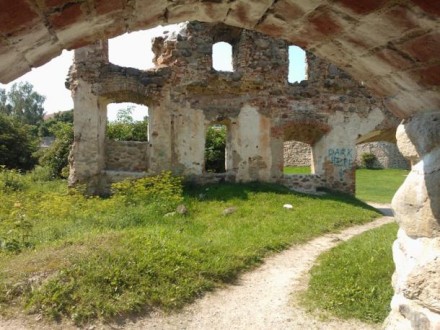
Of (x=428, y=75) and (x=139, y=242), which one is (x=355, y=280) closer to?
(x=139, y=242)

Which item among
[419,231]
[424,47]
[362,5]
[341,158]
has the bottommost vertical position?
[419,231]

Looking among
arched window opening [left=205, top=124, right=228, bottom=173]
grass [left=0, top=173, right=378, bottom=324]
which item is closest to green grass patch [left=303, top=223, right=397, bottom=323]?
grass [left=0, top=173, right=378, bottom=324]

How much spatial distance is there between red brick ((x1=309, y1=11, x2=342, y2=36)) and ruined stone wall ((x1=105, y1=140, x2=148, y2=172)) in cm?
1127

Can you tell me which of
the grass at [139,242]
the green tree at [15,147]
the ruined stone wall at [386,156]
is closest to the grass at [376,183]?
the ruined stone wall at [386,156]

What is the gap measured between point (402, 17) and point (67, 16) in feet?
4.65

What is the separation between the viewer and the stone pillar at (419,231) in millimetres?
2152

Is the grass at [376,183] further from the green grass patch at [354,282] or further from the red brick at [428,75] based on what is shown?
the red brick at [428,75]

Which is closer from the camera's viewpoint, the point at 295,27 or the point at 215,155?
the point at 295,27

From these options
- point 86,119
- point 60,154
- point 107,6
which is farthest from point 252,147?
point 107,6

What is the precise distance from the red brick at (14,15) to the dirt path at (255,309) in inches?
141

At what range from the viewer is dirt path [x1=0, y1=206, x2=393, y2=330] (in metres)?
4.34

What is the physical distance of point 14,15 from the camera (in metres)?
1.41

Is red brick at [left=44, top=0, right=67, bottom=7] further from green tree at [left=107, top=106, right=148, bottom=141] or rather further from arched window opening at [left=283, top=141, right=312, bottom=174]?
arched window opening at [left=283, top=141, right=312, bottom=174]

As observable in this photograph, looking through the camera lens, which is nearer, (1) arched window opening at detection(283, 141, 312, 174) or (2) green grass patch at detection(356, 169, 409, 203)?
(2) green grass patch at detection(356, 169, 409, 203)
